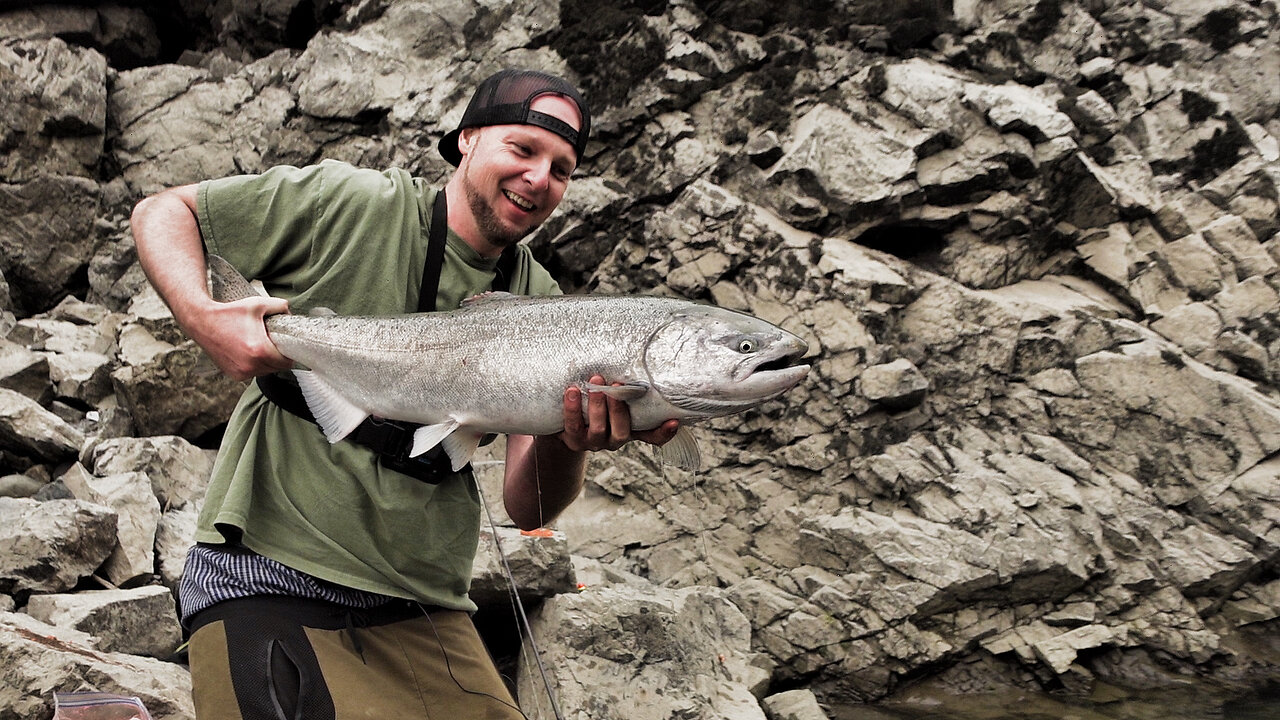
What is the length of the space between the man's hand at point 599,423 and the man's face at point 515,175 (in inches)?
32.3

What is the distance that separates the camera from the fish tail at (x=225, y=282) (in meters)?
3.31

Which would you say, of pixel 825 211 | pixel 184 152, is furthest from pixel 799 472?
pixel 184 152

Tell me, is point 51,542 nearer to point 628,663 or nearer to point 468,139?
point 628,663

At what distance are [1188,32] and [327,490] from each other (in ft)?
43.7

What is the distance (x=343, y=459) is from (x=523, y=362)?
83 centimetres

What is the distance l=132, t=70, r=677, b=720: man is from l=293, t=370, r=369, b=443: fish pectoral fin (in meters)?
0.14

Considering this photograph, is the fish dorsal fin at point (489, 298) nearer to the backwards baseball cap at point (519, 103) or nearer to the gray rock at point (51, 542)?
the backwards baseball cap at point (519, 103)

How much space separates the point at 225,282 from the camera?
3314mm

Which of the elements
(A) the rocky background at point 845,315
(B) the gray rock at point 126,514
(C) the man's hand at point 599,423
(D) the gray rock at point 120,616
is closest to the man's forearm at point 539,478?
(C) the man's hand at point 599,423

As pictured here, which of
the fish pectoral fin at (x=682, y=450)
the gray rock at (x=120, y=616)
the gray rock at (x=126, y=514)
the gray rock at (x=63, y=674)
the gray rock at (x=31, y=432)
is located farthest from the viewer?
the gray rock at (x=31, y=432)

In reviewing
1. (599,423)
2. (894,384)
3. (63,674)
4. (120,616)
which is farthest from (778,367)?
(894,384)

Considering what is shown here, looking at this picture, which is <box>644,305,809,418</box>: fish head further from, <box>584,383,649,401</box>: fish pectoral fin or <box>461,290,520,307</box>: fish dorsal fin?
<box>461,290,520,307</box>: fish dorsal fin

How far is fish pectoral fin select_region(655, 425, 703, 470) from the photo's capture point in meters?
3.41

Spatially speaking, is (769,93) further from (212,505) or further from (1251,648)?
(212,505)
